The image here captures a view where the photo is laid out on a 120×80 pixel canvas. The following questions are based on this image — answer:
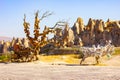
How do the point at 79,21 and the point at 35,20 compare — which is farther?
the point at 79,21

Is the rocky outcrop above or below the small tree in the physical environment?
above

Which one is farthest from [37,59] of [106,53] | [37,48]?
[106,53]

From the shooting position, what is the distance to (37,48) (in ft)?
117

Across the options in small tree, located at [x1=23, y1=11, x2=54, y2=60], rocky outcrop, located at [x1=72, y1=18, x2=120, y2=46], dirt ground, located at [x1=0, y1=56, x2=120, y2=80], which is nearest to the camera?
dirt ground, located at [x1=0, y1=56, x2=120, y2=80]

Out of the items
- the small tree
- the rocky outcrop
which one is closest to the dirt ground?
the small tree

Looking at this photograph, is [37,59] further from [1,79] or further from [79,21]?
[79,21]

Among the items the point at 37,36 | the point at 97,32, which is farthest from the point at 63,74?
the point at 97,32

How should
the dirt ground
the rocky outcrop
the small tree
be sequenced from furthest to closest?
the rocky outcrop < the small tree < the dirt ground

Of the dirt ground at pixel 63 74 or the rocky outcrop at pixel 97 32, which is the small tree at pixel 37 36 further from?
the rocky outcrop at pixel 97 32

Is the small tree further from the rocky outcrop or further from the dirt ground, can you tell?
the rocky outcrop

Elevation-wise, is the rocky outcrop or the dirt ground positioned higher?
the rocky outcrop

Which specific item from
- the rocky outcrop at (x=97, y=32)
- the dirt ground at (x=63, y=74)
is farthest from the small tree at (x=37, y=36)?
the rocky outcrop at (x=97, y=32)

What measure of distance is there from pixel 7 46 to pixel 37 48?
93.0 m

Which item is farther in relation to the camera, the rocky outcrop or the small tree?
the rocky outcrop
